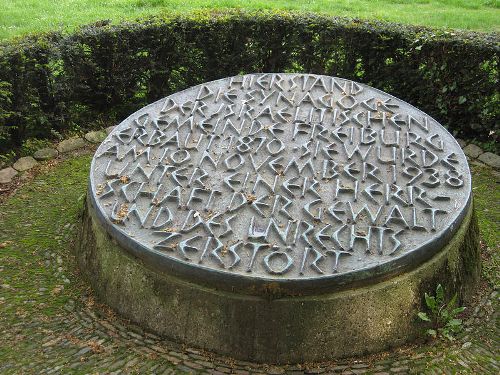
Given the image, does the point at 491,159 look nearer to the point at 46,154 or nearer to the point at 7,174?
the point at 46,154

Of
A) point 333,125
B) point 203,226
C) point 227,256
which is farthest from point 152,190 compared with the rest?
point 333,125

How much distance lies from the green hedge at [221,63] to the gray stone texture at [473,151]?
0.20 m

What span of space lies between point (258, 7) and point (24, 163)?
611cm

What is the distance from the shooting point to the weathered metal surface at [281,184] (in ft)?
15.1

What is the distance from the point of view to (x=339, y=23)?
8828mm

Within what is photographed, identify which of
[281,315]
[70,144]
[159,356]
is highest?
[281,315]

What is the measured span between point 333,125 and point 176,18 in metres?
3.58

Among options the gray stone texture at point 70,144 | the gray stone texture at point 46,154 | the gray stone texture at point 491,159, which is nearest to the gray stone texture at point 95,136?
the gray stone texture at point 70,144

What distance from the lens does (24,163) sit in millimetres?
7777

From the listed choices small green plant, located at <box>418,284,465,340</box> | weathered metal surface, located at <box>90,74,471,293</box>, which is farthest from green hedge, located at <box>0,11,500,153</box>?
small green plant, located at <box>418,284,465,340</box>

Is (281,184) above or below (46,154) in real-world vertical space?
above

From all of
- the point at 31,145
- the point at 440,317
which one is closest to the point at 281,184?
the point at 440,317

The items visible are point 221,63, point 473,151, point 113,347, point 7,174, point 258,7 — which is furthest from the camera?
point 258,7

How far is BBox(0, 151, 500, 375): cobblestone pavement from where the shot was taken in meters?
4.45
